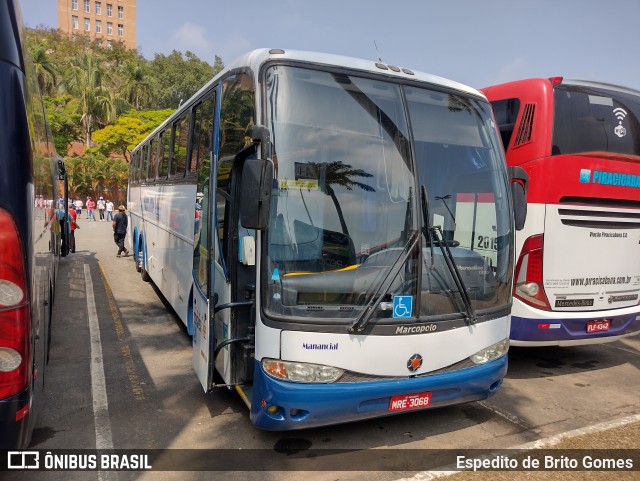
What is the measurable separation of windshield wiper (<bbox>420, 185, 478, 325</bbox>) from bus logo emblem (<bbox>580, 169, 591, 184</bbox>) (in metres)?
2.82

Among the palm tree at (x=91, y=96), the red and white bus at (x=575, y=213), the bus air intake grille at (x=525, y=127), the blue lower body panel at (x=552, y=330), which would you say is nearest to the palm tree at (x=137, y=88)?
the palm tree at (x=91, y=96)

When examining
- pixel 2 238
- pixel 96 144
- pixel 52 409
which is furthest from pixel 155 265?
pixel 96 144

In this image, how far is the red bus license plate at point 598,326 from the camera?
20.1 ft

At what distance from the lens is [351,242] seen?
13.0ft

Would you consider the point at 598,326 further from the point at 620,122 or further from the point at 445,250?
the point at 445,250

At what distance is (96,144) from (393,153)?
5042cm

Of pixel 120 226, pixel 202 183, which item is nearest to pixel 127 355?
pixel 202 183

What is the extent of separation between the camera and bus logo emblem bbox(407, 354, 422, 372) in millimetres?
3979

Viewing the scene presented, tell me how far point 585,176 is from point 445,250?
2.96 metres

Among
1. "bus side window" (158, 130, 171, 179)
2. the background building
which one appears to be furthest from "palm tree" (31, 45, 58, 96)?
"bus side window" (158, 130, 171, 179)

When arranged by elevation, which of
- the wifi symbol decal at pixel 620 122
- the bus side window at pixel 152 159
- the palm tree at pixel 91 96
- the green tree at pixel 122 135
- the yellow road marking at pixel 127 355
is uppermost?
the palm tree at pixel 91 96

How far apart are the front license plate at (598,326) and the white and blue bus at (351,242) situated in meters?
2.23

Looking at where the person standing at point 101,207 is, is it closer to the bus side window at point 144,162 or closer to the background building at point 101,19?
the bus side window at point 144,162

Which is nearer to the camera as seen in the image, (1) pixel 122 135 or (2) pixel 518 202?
(2) pixel 518 202
